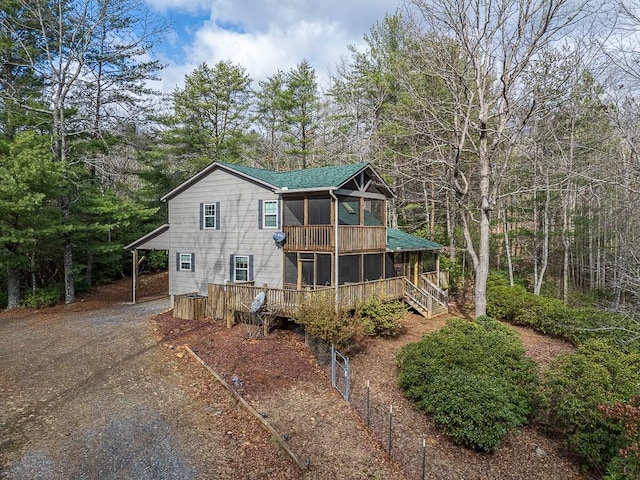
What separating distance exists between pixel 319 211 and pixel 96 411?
31.4 ft

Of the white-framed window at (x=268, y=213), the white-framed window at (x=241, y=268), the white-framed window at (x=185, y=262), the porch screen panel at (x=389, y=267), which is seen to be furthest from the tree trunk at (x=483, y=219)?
the white-framed window at (x=185, y=262)

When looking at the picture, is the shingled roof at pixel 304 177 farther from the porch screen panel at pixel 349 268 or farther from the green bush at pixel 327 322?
the green bush at pixel 327 322

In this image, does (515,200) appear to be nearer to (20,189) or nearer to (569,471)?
(569,471)

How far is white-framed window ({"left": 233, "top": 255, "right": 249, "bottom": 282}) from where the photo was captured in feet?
51.0

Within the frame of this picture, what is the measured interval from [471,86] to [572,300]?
1382 cm

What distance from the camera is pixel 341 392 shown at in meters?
9.13

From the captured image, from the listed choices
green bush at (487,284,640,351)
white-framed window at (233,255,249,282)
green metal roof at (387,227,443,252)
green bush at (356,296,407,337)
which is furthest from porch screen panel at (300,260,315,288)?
green bush at (487,284,640,351)

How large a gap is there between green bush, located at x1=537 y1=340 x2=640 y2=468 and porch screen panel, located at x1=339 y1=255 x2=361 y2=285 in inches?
318

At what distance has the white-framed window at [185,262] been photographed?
17062 millimetres

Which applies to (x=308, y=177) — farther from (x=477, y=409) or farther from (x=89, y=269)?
(x=89, y=269)

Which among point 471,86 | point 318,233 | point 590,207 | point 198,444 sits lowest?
point 198,444

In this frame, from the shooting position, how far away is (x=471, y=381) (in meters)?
7.75

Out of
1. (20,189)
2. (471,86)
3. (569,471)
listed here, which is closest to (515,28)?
(471,86)

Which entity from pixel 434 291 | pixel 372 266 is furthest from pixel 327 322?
pixel 434 291
